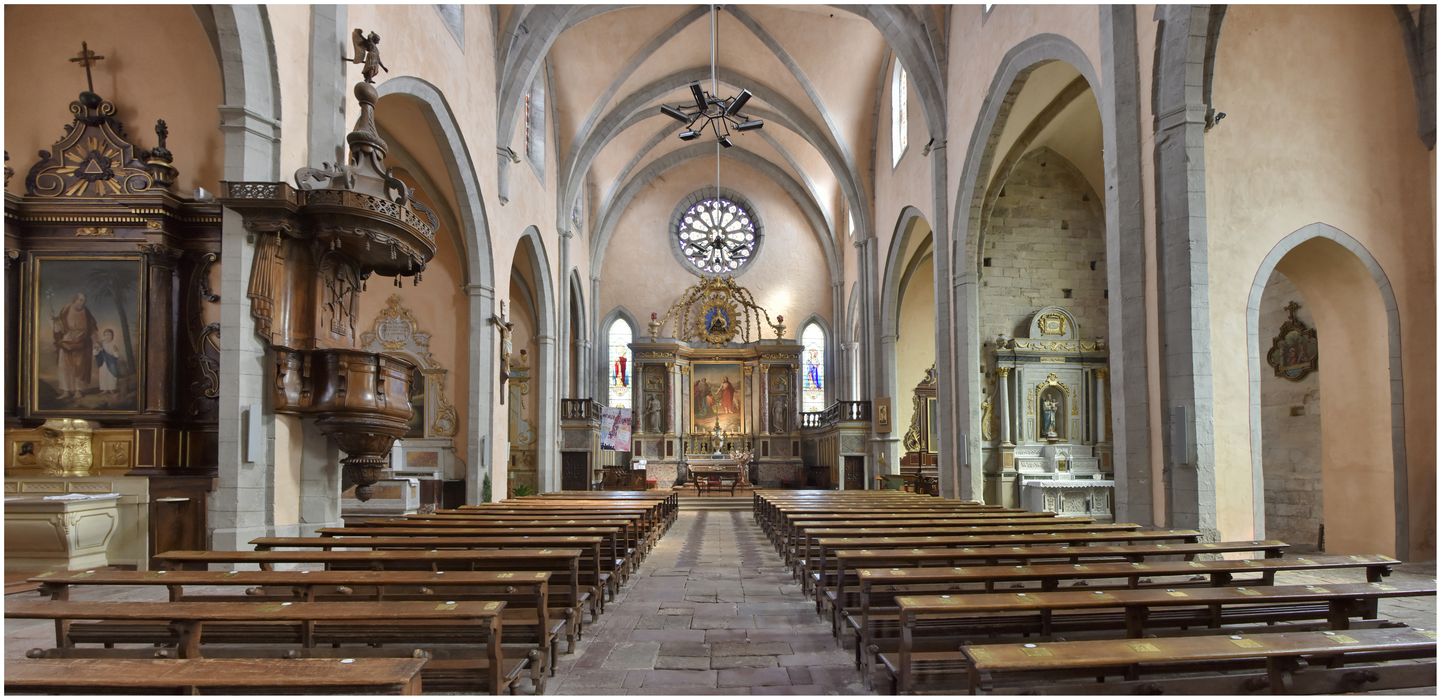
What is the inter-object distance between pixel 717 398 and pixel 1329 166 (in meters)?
19.5

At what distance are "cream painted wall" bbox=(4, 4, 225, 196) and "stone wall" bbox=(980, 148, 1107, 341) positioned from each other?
11.7 metres

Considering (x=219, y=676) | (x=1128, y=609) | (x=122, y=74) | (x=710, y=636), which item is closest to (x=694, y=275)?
(x=122, y=74)

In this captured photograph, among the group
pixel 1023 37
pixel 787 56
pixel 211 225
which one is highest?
pixel 787 56

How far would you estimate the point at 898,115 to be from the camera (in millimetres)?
18703

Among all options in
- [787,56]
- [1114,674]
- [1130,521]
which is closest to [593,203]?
[787,56]

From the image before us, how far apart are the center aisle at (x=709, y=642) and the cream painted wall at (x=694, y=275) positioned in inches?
803

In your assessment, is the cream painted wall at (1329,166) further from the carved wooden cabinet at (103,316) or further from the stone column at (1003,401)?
the carved wooden cabinet at (103,316)

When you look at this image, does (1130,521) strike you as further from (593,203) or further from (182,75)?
(593,203)

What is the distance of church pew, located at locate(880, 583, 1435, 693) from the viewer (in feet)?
11.3

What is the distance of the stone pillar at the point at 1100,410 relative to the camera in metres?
15.2

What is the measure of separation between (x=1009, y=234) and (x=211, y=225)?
1219 centimetres

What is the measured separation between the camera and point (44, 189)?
7656 millimetres

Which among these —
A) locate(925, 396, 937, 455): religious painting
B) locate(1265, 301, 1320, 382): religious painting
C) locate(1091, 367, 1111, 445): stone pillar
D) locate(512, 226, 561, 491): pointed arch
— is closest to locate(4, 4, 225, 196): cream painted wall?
locate(512, 226, 561, 491): pointed arch

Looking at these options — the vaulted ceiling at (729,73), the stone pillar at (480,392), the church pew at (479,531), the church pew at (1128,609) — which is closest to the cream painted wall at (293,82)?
the church pew at (479,531)
